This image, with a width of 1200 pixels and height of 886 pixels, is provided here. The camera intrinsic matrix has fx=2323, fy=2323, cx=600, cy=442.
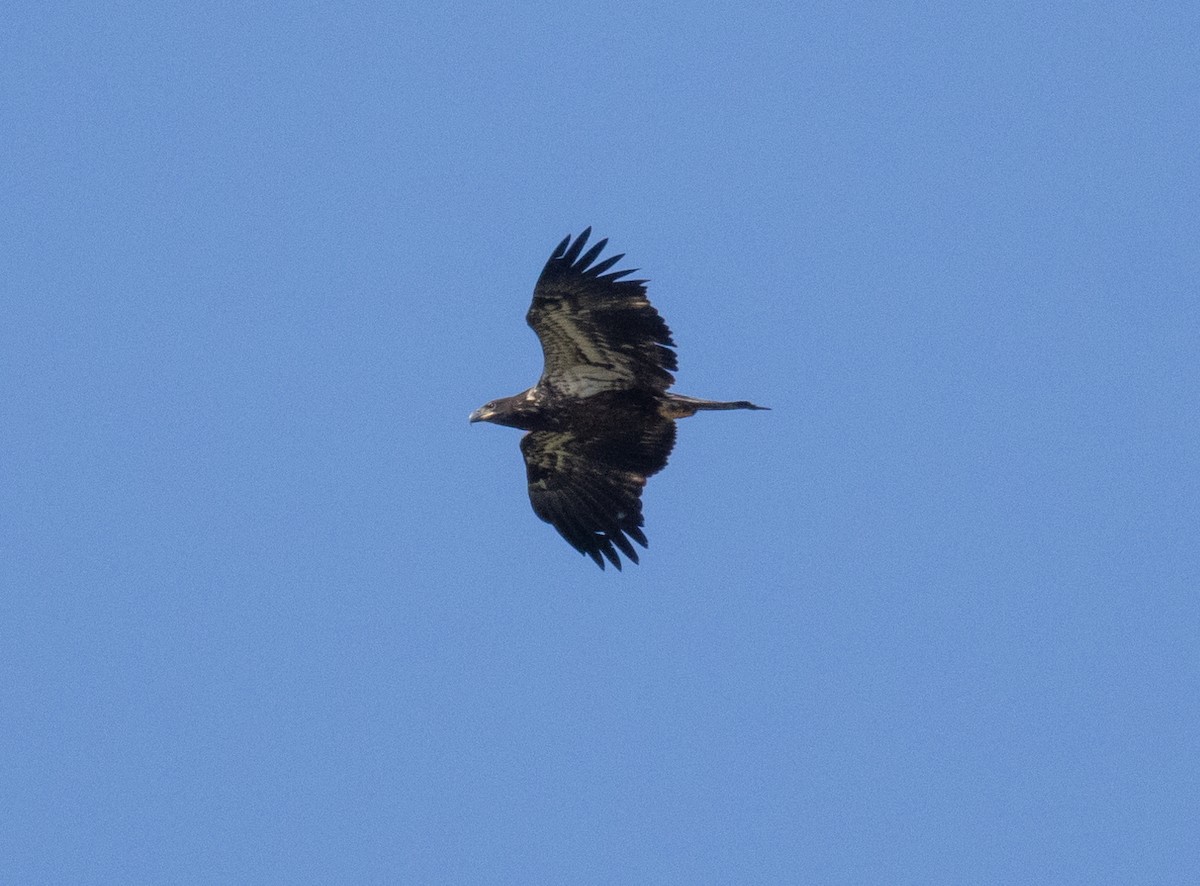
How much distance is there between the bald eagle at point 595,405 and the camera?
2556 centimetres

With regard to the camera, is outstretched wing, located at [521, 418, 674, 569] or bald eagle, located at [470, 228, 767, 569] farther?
outstretched wing, located at [521, 418, 674, 569]

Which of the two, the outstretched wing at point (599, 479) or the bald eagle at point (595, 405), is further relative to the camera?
the outstretched wing at point (599, 479)

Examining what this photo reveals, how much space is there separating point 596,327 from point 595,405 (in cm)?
105

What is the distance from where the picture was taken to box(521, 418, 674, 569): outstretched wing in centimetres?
2664

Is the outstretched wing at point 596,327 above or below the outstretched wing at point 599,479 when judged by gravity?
above

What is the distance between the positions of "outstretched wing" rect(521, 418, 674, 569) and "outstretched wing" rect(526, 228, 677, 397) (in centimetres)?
75

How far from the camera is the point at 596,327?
2577 cm

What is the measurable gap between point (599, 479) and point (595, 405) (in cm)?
101

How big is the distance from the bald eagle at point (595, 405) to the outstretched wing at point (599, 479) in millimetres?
12

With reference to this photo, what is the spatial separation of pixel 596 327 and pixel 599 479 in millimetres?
2060

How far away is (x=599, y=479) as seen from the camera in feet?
88.3

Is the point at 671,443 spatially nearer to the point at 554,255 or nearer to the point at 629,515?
the point at 629,515

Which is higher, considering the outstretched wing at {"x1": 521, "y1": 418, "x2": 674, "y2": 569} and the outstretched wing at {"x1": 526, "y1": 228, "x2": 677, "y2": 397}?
the outstretched wing at {"x1": 526, "y1": 228, "x2": 677, "y2": 397}

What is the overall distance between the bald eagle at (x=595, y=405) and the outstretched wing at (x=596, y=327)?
11mm
